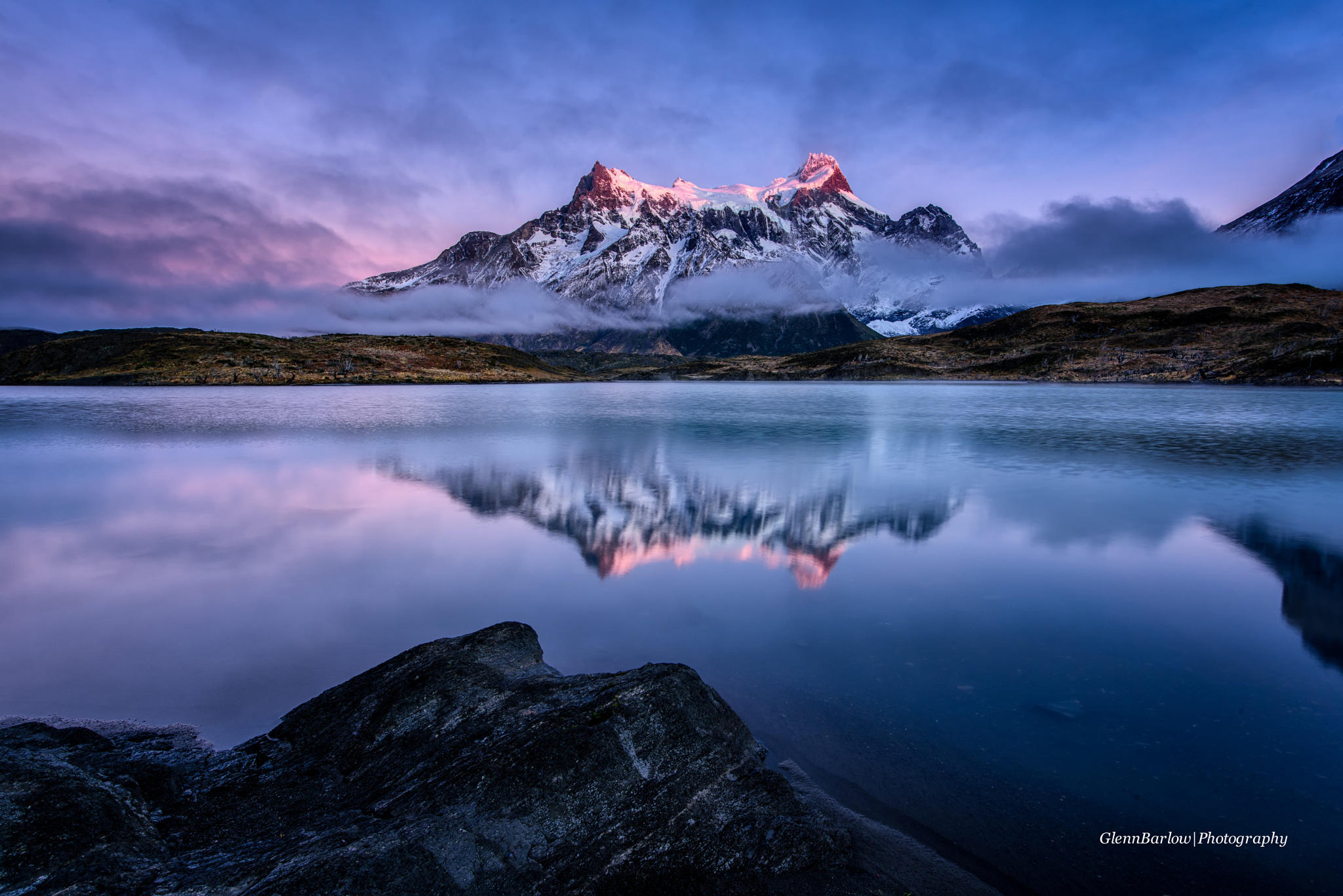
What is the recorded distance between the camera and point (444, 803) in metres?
5.89

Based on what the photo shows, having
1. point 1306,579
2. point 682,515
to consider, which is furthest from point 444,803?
point 1306,579

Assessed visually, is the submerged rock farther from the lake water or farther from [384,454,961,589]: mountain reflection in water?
[384,454,961,589]: mountain reflection in water

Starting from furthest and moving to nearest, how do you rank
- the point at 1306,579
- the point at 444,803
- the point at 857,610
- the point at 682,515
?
the point at 682,515 < the point at 1306,579 < the point at 857,610 < the point at 444,803

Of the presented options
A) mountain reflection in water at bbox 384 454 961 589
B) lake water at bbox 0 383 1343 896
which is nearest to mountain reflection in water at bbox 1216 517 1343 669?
lake water at bbox 0 383 1343 896

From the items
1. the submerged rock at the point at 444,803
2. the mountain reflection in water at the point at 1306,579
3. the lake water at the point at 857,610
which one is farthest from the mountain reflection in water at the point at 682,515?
the submerged rock at the point at 444,803

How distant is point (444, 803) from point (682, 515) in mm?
17053

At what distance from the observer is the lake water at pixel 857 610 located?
7.60 metres

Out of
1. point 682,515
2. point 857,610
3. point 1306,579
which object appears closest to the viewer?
point 857,610

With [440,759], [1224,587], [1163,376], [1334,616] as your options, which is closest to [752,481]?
[1224,587]

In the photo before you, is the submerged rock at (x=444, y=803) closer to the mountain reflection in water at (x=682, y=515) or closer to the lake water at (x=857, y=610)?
the lake water at (x=857, y=610)

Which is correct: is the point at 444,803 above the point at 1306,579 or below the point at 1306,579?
above

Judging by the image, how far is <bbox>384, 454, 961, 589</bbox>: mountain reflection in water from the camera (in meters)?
18.0

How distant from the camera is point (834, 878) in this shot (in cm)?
589

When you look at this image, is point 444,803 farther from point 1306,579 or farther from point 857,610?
point 1306,579
